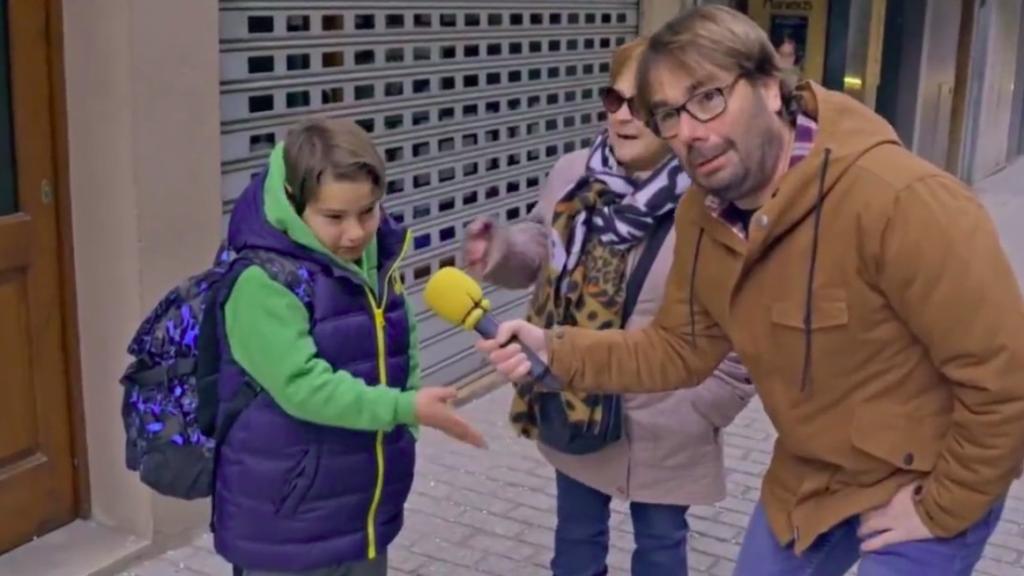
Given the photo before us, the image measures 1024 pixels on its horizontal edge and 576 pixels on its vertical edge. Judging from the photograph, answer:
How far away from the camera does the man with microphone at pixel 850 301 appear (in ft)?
7.21

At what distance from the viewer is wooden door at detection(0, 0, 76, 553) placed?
4.00m

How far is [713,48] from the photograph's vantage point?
2.29 meters

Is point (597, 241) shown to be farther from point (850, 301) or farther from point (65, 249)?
point (65, 249)

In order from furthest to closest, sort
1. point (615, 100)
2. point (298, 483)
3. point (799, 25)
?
point (799, 25) → point (615, 100) → point (298, 483)

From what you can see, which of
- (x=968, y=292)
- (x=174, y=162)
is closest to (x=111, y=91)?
(x=174, y=162)

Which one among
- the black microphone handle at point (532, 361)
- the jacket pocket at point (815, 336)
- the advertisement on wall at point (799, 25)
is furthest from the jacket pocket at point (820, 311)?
the advertisement on wall at point (799, 25)

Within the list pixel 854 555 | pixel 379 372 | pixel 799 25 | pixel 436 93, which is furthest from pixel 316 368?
pixel 799 25

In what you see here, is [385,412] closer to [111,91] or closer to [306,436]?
[306,436]

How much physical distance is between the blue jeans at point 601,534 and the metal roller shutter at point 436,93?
6.38ft

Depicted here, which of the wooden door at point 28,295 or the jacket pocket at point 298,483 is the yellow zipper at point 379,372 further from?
the wooden door at point 28,295

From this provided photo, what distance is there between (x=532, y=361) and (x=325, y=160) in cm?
61

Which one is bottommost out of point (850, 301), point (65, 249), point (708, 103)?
point (65, 249)

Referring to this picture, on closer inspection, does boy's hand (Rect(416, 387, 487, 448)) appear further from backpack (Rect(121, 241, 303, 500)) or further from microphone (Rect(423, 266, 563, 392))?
backpack (Rect(121, 241, 303, 500))

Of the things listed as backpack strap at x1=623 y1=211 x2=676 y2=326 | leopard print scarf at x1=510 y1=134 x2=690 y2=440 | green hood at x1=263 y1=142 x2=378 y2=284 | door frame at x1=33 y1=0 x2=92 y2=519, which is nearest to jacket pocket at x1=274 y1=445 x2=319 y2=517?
green hood at x1=263 y1=142 x2=378 y2=284
